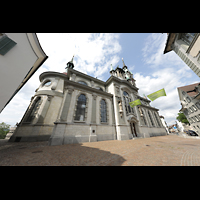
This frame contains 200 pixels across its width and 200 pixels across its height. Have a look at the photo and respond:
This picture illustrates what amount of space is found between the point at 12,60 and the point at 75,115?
7.85m

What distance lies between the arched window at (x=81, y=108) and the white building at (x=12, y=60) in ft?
22.1

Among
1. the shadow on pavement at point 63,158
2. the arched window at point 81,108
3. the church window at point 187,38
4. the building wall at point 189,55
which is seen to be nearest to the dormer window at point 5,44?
the shadow on pavement at point 63,158

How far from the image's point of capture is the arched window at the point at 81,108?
36.0 feet

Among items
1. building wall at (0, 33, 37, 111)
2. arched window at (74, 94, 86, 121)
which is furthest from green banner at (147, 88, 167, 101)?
building wall at (0, 33, 37, 111)

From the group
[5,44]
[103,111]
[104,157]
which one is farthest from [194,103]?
[5,44]

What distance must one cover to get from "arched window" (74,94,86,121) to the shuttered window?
822 cm

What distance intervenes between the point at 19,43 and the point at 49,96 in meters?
9.44

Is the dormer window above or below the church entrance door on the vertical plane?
above

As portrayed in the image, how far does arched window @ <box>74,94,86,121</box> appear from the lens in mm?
10973

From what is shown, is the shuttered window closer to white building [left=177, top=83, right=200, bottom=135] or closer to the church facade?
the church facade

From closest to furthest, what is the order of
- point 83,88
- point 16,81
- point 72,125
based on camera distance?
point 16,81
point 72,125
point 83,88
